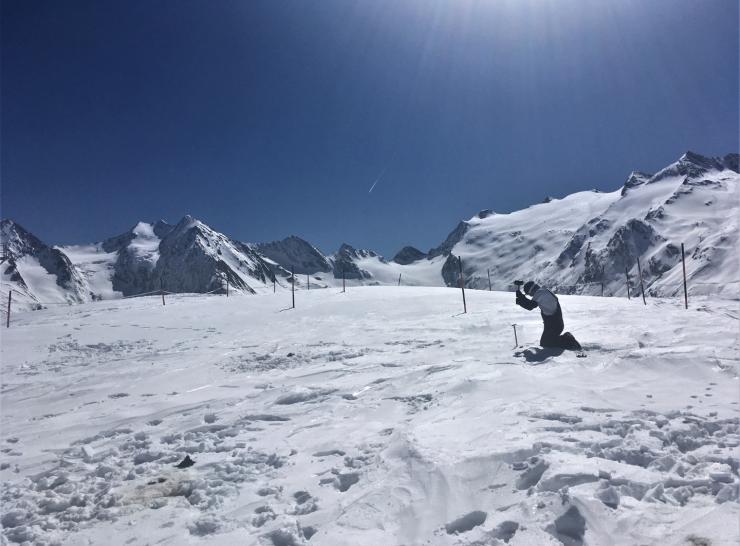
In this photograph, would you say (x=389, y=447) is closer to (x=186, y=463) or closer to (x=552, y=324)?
(x=186, y=463)

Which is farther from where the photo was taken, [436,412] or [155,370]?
[155,370]

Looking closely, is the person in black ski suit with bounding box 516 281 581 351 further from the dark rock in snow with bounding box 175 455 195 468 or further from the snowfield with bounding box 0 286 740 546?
the dark rock in snow with bounding box 175 455 195 468

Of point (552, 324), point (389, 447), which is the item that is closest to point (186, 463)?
point (389, 447)

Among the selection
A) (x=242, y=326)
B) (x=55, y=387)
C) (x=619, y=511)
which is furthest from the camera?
(x=242, y=326)

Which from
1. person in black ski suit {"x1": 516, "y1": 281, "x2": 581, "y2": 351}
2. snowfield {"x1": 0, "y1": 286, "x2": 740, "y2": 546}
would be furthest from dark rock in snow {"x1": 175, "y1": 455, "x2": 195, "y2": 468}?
person in black ski suit {"x1": 516, "y1": 281, "x2": 581, "y2": 351}

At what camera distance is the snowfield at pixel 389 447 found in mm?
4504

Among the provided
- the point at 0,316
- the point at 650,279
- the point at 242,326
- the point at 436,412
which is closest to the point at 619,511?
the point at 436,412

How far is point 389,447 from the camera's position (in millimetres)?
6340

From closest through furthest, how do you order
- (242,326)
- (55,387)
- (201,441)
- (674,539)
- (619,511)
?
(674,539), (619,511), (201,441), (55,387), (242,326)

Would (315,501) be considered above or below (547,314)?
below

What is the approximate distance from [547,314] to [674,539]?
886 centimetres

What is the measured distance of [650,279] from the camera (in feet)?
646

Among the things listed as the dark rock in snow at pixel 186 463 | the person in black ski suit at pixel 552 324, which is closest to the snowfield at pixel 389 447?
the dark rock in snow at pixel 186 463

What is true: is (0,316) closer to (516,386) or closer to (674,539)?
(516,386)
